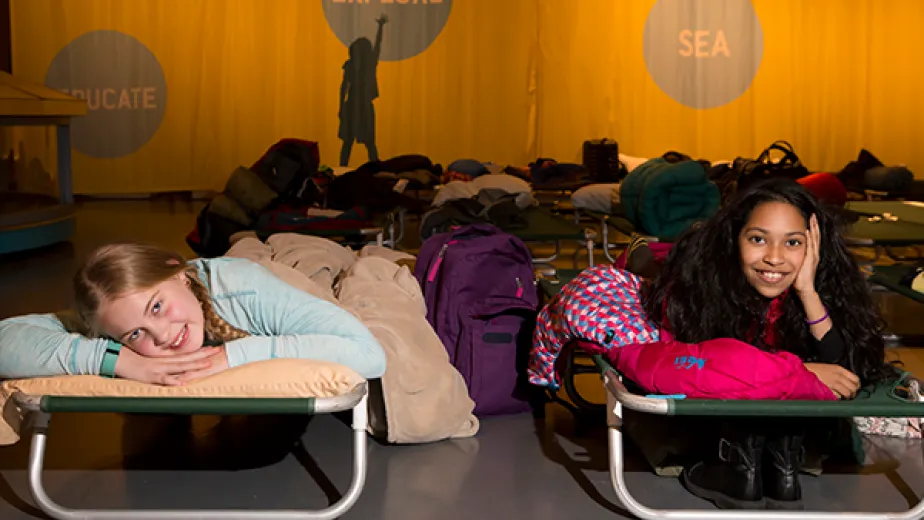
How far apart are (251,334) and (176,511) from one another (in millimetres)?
419

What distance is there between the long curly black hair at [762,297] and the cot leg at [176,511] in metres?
0.78

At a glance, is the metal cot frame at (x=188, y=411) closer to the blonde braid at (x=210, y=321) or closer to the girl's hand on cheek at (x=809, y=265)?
the blonde braid at (x=210, y=321)

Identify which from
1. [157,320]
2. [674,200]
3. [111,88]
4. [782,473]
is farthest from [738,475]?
[111,88]

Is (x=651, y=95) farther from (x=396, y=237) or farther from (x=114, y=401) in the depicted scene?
(x=114, y=401)

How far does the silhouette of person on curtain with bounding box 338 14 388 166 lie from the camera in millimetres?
9625

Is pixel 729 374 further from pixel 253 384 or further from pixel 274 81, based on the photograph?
pixel 274 81

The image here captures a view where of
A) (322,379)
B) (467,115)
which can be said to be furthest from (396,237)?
(322,379)

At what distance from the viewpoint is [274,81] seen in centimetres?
963

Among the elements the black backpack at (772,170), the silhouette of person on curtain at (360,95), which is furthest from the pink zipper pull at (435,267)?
the silhouette of person on curtain at (360,95)

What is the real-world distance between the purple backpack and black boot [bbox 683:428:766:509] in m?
0.80

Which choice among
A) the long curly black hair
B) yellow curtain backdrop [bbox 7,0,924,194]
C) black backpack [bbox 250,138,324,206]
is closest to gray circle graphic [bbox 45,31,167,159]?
yellow curtain backdrop [bbox 7,0,924,194]

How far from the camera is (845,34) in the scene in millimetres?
9523

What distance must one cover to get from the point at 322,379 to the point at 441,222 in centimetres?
303

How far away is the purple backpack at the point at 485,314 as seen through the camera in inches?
117
